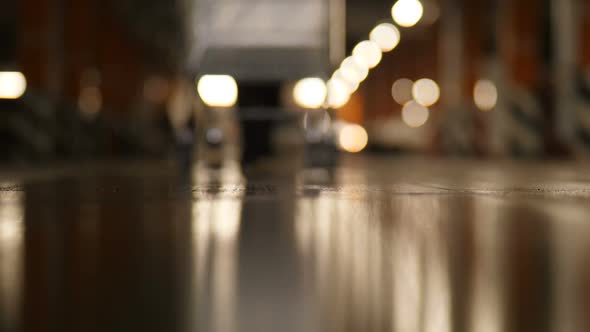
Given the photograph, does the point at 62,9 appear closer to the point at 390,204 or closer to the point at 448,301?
the point at 390,204

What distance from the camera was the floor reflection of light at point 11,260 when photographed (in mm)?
1035

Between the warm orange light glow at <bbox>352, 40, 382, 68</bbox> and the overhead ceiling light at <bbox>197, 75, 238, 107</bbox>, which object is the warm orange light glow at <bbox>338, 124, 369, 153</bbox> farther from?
the overhead ceiling light at <bbox>197, 75, 238, 107</bbox>

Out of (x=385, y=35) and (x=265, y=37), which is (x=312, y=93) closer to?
(x=265, y=37)

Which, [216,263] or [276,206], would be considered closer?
[216,263]

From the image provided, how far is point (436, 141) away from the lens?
19.8 meters

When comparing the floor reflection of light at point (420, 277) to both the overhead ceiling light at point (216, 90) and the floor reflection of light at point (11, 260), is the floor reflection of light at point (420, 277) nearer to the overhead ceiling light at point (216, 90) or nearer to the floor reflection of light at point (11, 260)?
the floor reflection of light at point (11, 260)

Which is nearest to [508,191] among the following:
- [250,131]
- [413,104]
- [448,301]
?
[448,301]

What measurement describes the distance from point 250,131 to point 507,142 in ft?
23.2

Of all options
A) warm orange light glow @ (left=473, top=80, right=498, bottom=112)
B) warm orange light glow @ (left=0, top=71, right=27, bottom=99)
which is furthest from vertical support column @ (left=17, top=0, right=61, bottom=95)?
warm orange light glow @ (left=473, top=80, right=498, bottom=112)

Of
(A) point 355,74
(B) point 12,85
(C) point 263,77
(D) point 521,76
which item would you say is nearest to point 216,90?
(C) point 263,77

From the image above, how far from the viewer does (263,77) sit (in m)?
5.45

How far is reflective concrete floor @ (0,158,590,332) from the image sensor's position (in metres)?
1.00

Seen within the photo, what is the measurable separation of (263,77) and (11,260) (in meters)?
4.09

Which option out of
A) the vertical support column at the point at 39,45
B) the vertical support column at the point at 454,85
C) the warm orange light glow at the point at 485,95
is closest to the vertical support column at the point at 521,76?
the warm orange light glow at the point at 485,95
